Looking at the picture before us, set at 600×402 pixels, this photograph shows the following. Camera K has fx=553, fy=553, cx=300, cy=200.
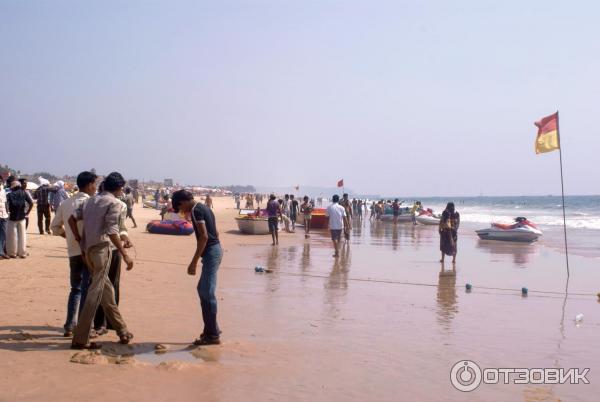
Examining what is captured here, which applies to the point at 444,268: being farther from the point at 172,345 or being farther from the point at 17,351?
the point at 17,351

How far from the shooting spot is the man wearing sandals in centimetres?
567

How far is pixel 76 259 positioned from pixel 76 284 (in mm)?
280

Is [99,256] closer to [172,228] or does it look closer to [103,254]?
[103,254]

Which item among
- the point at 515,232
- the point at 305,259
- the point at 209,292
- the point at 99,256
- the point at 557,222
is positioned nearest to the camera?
the point at 99,256

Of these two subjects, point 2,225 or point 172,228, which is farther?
point 172,228

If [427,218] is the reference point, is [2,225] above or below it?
above

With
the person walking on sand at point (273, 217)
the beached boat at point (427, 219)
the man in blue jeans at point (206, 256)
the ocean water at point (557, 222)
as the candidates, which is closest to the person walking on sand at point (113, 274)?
the man in blue jeans at point (206, 256)

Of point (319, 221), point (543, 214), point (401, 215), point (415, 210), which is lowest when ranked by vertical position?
point (543, 214)

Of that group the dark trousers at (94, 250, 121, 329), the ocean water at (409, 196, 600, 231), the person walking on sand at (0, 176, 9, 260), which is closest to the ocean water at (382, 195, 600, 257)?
the ocean water at (409, 196, 600, 231)

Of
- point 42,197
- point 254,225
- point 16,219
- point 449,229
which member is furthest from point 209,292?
point 254,225

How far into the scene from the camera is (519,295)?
10.3 metres

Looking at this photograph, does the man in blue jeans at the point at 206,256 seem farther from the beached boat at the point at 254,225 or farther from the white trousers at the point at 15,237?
the beached boat at the point at 254,225
